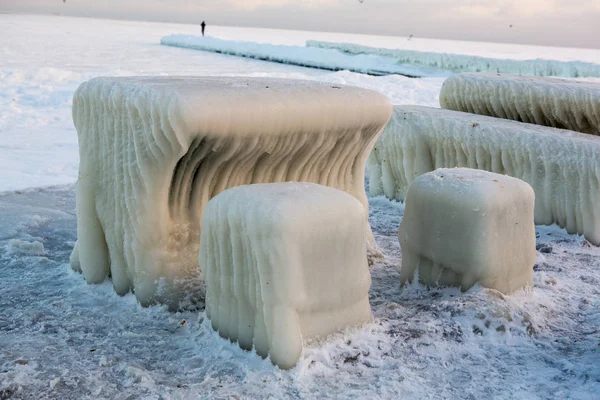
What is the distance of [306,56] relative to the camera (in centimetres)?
2452

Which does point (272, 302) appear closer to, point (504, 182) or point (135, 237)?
point (135, 237)

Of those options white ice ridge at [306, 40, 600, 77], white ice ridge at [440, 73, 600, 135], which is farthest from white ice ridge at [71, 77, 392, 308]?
white ice ridge at [306, 40, 600, 77]

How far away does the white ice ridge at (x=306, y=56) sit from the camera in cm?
2030

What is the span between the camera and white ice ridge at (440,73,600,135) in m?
4.62

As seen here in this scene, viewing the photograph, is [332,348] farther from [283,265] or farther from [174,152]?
[174,152]

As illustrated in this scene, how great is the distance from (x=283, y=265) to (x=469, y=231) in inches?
39.3

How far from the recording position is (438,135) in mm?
4582

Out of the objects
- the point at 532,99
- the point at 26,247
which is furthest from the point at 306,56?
the point at 26,247

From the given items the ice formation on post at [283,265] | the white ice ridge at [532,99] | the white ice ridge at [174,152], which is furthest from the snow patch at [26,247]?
the white ice ridge at [532,99]

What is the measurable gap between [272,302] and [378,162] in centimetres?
295

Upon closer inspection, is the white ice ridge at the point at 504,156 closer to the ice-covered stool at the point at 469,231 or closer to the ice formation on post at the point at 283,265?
the ice-covered stool at the point at 469,231

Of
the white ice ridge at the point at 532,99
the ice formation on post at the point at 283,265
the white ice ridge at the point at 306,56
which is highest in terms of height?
the white ice ridge at the point at 532,99

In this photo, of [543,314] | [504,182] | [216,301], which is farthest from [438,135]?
[216,301]

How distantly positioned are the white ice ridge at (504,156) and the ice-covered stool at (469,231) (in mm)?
1179
